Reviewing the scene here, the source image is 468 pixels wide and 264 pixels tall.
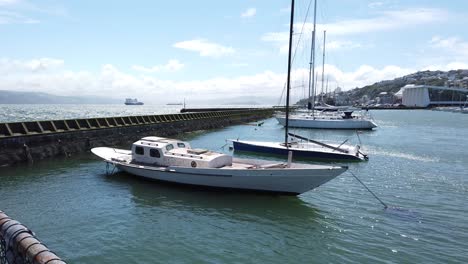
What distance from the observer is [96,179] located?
22.2 meters

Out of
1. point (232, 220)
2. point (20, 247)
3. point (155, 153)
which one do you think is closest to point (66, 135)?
point (155, 153)

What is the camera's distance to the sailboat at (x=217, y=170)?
18.1m

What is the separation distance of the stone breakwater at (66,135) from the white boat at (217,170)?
9623 millimetres

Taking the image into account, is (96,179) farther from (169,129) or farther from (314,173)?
(169,129)

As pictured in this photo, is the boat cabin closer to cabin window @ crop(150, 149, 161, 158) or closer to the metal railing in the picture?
cabin window @ crop(150, 149, 161, 158)

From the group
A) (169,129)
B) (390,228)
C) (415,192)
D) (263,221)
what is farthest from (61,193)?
(169,129)

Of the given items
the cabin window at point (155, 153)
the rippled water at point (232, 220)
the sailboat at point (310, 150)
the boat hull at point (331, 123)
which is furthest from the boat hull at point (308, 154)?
the boat hull at point (331, 123)

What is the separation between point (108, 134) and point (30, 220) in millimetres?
21605

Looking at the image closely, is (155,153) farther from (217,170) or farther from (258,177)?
(258,177)

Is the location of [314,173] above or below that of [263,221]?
above

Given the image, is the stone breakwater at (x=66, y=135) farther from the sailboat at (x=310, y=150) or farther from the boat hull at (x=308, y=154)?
the boat hull at (x=308, y=154)

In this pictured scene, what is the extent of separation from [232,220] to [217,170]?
12.2ft

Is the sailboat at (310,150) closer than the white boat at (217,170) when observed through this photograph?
No

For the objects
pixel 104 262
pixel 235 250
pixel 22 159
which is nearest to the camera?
pixel 104 262
